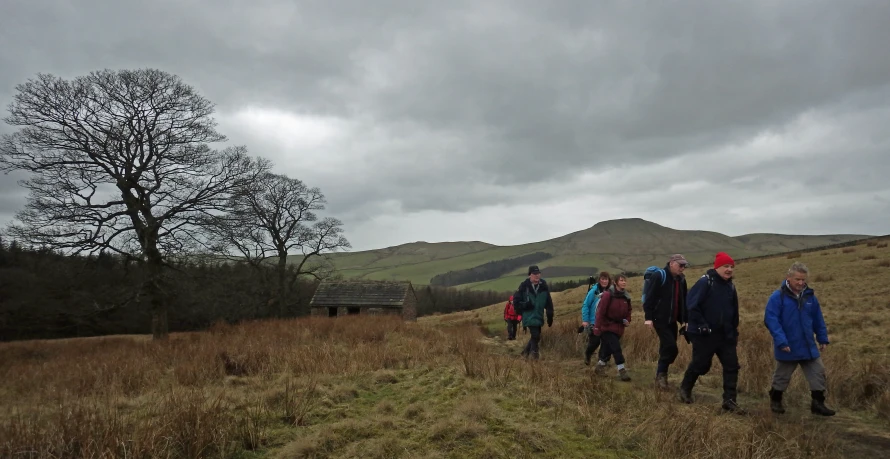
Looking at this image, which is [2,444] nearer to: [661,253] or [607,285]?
[607,285]

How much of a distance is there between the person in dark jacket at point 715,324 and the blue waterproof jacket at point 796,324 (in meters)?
0.43

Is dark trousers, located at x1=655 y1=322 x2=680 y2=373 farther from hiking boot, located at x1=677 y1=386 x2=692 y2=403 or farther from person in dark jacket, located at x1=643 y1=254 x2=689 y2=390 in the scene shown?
hiking boot, located at x1=677 y1=386 x2=692 y2=403

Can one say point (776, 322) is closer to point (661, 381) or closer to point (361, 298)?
point (661, 381)

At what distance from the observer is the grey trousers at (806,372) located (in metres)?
5.48

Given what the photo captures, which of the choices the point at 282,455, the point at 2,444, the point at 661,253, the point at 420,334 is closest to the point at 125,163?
the point at 420,334

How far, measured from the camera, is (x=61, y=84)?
42.8 feet

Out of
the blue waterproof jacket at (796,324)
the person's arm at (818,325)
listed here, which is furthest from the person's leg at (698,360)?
the person's arm at (818,325)

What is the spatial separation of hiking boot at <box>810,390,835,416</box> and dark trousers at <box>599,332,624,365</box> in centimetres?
256

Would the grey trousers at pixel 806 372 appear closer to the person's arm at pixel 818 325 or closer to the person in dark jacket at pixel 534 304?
the person's arm at pixel 818 325

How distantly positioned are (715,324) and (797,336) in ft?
3.02

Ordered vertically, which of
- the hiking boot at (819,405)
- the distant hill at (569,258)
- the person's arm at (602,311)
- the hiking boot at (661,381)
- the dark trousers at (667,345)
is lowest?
the hiking boot at (819,405)

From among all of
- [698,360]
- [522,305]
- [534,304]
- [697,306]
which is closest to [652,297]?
[697,306]

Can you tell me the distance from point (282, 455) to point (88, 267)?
1437cm

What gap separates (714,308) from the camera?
18.7ft
